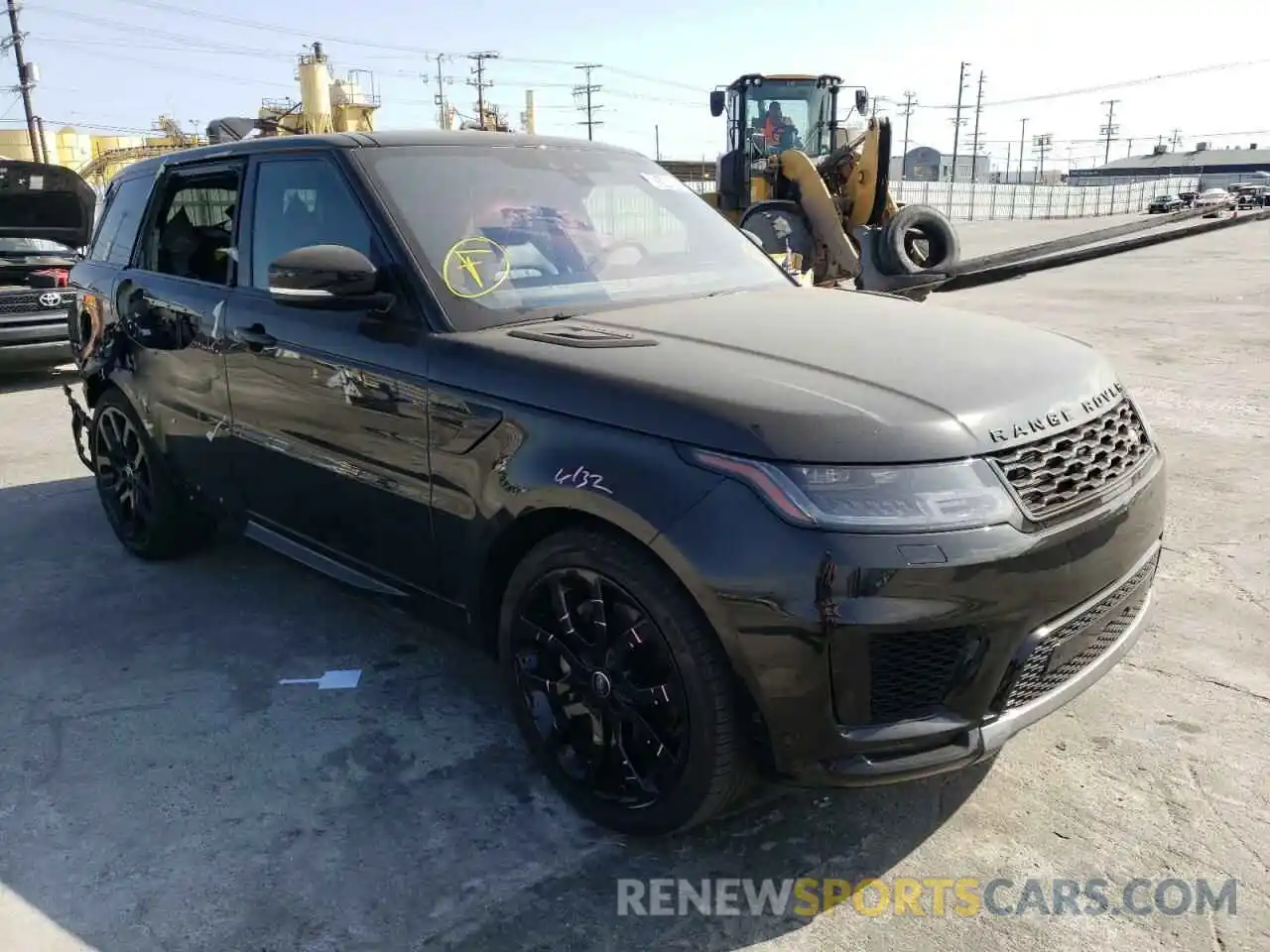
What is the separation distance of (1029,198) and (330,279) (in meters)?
62.1

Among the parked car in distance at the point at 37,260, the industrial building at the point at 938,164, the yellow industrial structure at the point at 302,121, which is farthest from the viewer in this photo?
the industrial building at the point at 938,164

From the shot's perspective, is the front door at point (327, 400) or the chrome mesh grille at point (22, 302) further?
the chrome mesh grille at point (22, 302)

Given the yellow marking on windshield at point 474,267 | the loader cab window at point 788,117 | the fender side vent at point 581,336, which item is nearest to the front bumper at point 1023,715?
the fender side vent at point 581,336

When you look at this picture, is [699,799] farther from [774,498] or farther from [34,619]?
[34,619]

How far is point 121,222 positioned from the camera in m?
4.89

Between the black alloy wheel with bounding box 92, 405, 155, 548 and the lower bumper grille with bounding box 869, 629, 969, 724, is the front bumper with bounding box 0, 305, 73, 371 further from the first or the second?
the lower bumper grille with bounding box 869, 629, 969, 724

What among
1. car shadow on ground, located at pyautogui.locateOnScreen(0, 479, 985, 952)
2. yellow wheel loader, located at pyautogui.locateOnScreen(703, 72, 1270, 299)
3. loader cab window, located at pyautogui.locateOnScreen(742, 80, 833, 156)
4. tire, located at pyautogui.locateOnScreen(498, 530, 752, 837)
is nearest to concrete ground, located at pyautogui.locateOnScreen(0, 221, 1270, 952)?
car shadow on ground, located at pyautogui.locateOnScreen(0, 479, 985, 952)

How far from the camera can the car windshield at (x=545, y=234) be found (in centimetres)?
312

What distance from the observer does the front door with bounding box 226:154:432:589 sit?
304 cm

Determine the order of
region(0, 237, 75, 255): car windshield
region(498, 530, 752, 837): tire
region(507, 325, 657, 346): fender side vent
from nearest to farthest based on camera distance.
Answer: region(498, 530, 752, 837): tire → region(507, 325, 657, 346): fender side vent → region(0, 237, 75, 255): car windshield

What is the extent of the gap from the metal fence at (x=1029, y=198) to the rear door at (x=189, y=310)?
4497 centimetres

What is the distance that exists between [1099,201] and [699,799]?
231 feet

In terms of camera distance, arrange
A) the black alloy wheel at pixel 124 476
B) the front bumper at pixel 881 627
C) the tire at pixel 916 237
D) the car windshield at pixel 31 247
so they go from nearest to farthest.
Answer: the front bumper at pixel 881 627 < the black alloy wheel at pixel 124 476 < the tire at pixel 916 237 < the car windshield at pixel 31 247

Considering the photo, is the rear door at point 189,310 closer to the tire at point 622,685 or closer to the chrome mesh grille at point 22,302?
the tire at point 622,685
